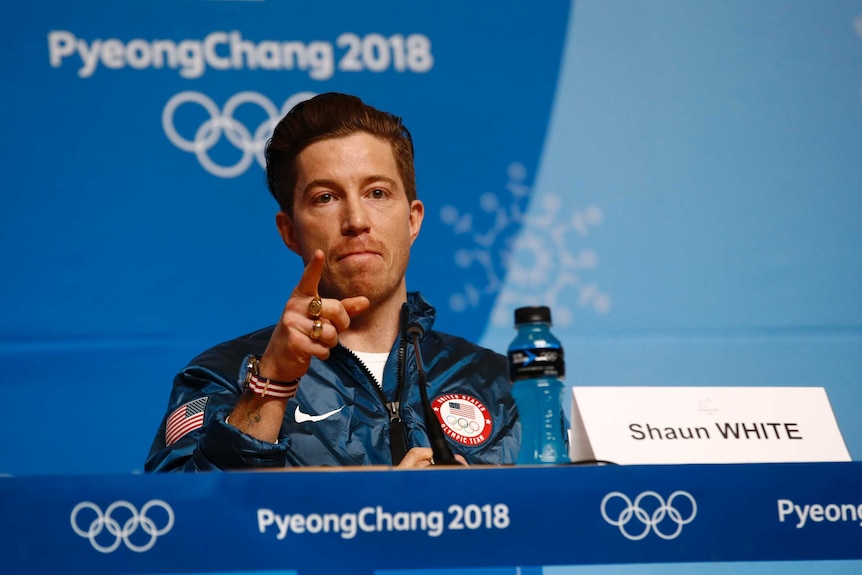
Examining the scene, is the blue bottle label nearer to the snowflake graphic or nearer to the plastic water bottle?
the plastic water bottle

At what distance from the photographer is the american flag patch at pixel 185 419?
206 cm

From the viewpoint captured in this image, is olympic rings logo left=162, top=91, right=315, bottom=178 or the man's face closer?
the man's face

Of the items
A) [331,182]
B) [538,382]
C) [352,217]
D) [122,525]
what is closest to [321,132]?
[331,182]

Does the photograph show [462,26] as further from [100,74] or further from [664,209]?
[100,74]


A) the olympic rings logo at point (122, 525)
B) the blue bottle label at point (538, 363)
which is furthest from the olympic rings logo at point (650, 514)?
the olympic rings logo at point (122, 525)

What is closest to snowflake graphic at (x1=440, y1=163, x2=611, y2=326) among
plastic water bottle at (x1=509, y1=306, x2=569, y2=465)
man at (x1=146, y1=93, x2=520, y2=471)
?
man at (x1=146, y1=93, x2=520, y2=471)

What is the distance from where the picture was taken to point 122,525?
1244 millimetres

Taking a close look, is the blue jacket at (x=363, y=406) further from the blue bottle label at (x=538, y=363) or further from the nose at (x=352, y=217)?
the blue bottle label at (x=538, y=363)

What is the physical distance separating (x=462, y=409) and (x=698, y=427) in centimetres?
89

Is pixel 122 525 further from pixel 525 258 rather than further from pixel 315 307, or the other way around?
pixel 525 258

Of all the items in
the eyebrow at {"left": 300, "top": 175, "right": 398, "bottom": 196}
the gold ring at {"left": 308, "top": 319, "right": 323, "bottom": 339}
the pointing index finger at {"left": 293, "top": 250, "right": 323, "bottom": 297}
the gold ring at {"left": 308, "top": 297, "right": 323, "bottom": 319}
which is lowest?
the gold ring at {"left": 308, "top": 319, "right": 323, "bottom": 339}

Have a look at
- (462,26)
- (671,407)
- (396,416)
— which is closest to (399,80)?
(462,26)

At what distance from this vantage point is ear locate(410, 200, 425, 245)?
2.73m

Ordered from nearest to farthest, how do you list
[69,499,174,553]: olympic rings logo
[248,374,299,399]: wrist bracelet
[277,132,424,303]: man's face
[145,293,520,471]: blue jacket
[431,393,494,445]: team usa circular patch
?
[69,499,174,553]: olympic rings logo, [248,374,299,399]: wrist bracelet, [145,293,520,471]: blue jacket, [431,393,494,445]: team usa circular patch, [277,132,424,303]: man's face
